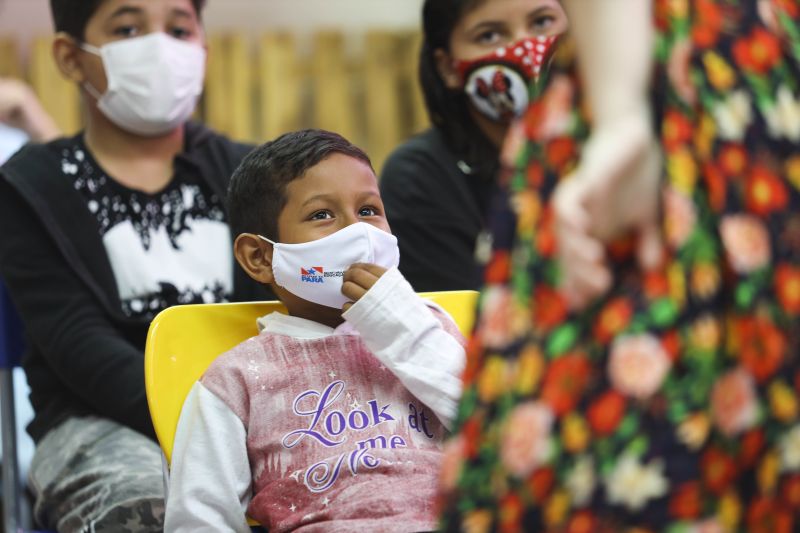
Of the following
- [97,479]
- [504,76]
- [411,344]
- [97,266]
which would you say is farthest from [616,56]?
[504,76]

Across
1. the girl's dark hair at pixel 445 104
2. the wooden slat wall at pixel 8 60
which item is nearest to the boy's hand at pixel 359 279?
the girl's dark hair at pixel 445 104

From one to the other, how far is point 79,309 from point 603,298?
1.49m

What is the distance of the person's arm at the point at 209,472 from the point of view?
66.6 inches

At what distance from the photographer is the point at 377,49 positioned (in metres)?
6.14

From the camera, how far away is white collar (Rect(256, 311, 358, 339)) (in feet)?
6.10

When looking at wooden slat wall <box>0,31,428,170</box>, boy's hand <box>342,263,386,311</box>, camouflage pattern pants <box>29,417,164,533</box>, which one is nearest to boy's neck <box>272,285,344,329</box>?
boy's hand <box>342,263,386,311</box>

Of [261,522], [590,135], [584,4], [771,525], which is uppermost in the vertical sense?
[584,4]

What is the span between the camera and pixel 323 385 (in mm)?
1791

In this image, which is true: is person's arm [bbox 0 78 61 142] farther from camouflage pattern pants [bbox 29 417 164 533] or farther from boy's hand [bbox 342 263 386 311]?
boy's hand [bbox 342 263 386 311]

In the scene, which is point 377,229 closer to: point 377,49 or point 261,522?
point 261,522

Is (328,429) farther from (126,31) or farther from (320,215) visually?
(126,31)

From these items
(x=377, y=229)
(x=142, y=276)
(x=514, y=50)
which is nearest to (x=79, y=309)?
(x=142, y=276)

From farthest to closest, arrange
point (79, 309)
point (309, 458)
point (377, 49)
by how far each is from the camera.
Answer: point (377, 49), point (79, 309), point (309, 458)

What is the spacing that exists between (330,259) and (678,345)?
0.85 metres
